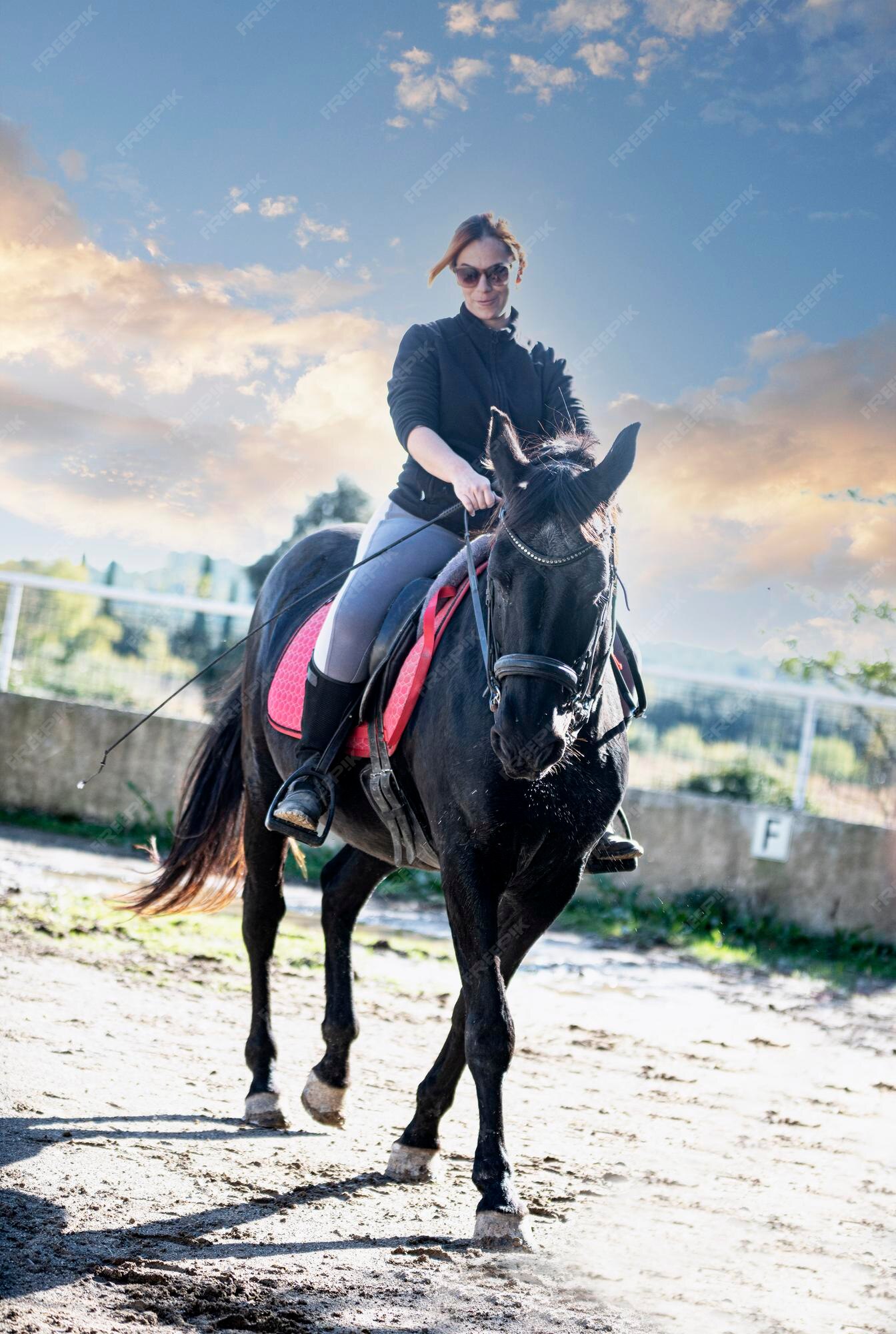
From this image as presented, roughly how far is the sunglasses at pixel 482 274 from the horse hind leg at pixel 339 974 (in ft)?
7.50

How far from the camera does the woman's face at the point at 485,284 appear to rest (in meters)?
4.44

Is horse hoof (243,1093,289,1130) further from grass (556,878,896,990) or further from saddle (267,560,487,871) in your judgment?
grass (556,878,896,990)

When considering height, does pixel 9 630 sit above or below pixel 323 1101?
above

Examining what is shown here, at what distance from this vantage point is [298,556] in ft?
18.6

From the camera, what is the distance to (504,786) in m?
3.45

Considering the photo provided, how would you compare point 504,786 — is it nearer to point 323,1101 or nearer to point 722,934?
point 323,1101

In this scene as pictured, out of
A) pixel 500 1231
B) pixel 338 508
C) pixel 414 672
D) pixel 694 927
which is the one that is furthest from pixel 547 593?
pixel 338 508

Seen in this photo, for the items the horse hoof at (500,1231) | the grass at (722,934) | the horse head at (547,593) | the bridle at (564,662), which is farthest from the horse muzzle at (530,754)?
the grass at (722,934)

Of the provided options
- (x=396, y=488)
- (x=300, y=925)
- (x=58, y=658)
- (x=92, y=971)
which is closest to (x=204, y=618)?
(x=58, y=658)

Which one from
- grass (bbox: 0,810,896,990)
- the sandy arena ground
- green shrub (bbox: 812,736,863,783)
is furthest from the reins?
green shrub (bbox: 812,736,863,783)

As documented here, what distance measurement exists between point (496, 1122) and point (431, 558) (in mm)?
2059

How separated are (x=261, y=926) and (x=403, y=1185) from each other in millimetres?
1610

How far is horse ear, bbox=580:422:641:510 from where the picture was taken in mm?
3371

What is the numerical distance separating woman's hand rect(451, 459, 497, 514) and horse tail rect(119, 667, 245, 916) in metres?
2.22
